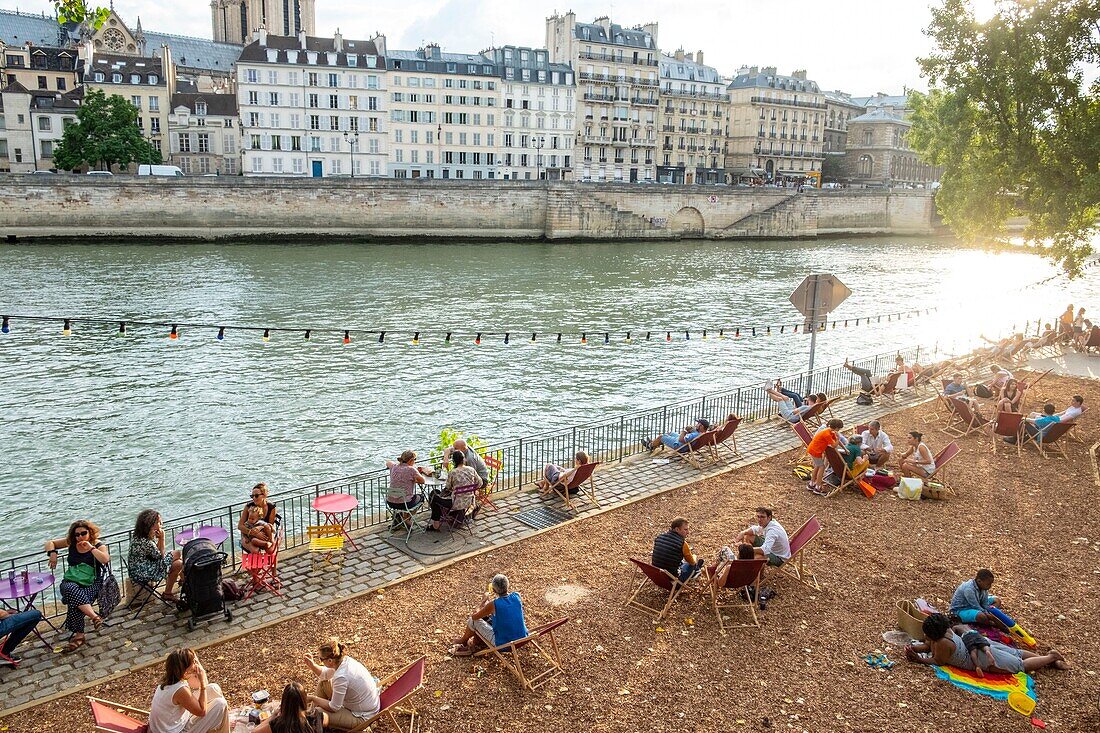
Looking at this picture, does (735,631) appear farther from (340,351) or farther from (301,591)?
(340,351)

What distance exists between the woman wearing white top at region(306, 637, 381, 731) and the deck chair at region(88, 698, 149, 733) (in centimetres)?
111

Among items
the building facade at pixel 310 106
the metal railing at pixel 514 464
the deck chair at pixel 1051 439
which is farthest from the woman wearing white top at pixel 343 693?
the building facade at pixel 310 106

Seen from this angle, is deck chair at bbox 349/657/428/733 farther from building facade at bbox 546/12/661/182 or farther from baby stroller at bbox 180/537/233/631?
building facade at bbox 546/12/661/182

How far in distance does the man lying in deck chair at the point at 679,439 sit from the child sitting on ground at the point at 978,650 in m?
5.32

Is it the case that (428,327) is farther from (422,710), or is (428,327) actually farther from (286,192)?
(286,192)

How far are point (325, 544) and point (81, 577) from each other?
222 centimetres

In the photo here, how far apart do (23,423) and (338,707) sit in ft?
45.9

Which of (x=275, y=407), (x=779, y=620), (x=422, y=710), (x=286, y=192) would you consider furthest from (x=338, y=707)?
(x=286, y=192)

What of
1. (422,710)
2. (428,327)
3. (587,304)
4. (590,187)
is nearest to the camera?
(422,710)

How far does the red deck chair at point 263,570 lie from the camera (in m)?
7.89

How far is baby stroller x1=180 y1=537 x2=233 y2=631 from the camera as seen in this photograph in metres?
7.21

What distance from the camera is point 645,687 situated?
6.37m

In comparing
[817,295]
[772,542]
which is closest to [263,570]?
[772,542]

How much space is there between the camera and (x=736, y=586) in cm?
750
